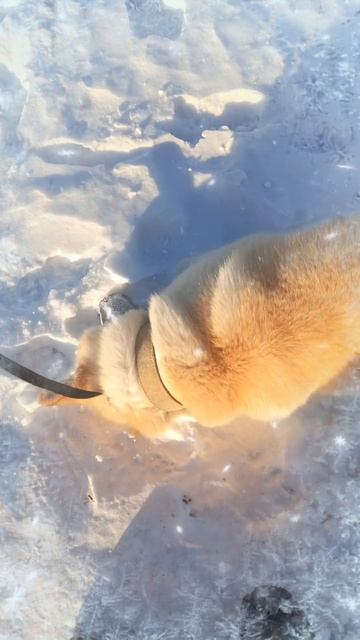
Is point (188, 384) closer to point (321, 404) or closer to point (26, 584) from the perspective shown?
point (321, 404)

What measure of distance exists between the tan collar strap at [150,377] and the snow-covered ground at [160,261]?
0.92 meters

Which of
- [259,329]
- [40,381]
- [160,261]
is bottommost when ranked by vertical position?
[160,261]

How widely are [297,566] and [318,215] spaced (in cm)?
248

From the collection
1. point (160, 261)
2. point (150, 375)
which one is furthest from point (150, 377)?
point (160, 261)

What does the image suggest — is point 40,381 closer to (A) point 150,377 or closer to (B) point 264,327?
(A) point 150,377

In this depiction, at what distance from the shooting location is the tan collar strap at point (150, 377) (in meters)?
2.56

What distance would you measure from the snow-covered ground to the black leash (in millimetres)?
798

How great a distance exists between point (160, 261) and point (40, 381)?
1.44 metres

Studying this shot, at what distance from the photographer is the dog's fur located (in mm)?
2383

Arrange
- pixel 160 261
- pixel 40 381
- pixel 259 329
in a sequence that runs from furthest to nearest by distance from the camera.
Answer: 1. pixel 160 261
2. pixel 40 381
3. pixel 259 329

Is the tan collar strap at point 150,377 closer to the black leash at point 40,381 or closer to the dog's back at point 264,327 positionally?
the dog's back at point 264,327

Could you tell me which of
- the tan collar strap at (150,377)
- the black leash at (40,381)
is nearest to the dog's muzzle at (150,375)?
the tan collar strap at (150,377)

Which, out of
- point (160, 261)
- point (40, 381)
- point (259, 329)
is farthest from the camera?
point (160, 261)

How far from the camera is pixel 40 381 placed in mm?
2500
